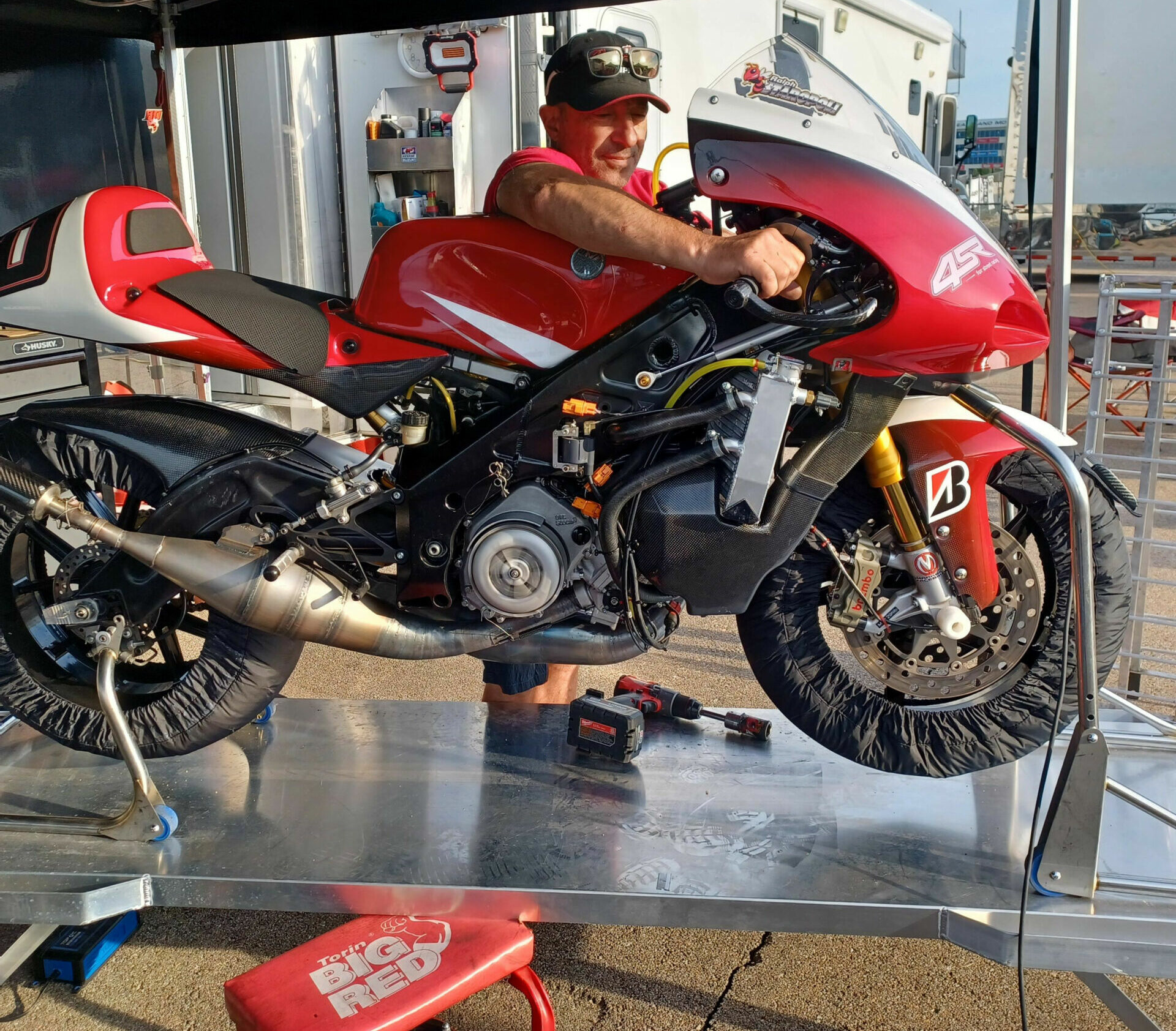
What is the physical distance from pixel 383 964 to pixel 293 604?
2.56 feet

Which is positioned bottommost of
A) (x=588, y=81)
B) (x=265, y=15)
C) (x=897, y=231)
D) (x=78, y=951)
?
(x=78, y=951)

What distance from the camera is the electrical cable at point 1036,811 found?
204 centimetres

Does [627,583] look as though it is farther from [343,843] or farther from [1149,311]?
[1149,311]

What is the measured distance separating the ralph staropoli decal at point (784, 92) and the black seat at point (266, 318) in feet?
3.31

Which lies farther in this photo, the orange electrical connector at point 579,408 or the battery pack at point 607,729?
the battery pack at point 607,729

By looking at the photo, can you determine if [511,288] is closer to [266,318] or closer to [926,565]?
[266,318]

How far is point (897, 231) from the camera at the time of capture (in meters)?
2.02

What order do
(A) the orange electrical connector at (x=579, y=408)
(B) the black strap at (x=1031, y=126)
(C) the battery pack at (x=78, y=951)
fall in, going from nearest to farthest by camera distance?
(A) the orange electrical connector at (x=579, y=408) → (C) the battery pack at (x=78, y=951) → (B) the black strap at (x=1031, y=126)

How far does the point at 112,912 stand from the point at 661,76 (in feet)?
16.7

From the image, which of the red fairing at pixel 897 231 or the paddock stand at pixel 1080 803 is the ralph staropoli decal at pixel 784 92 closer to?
the red fairing at pixel 897 231


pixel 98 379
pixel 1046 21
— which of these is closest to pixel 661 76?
pixel 1046 21

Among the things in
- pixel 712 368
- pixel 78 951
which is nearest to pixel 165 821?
pixel 78 951

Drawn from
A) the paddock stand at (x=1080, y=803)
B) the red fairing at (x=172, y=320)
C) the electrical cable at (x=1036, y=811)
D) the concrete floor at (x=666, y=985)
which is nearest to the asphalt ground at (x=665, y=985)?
the concrete floor at (x=666, y=985)

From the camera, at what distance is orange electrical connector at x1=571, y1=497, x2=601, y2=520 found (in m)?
2.33
